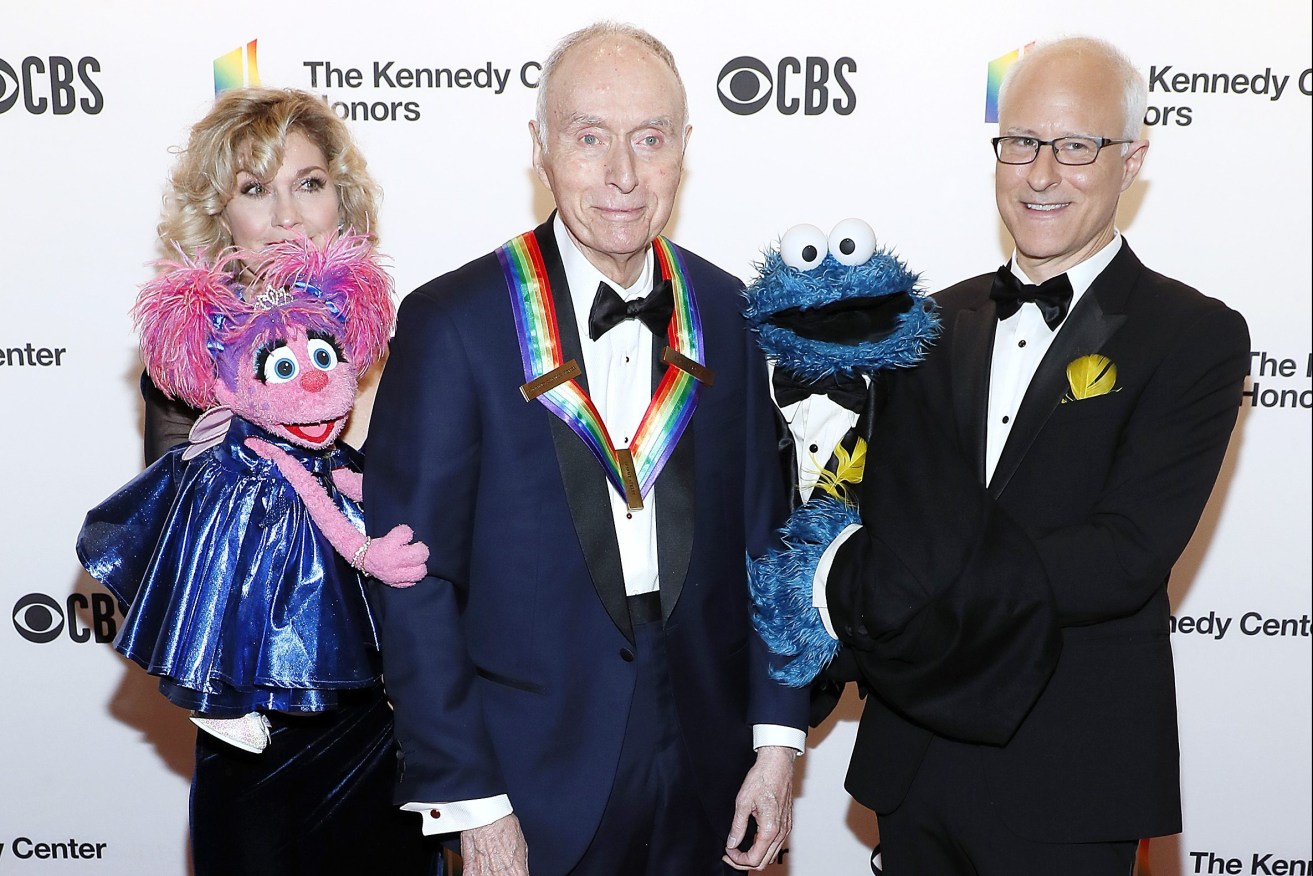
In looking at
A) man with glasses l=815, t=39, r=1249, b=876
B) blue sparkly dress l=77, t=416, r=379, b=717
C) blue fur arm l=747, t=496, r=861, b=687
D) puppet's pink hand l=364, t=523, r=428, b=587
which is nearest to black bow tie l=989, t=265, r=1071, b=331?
man with glasses l=815, t=39, r=1249, b=876

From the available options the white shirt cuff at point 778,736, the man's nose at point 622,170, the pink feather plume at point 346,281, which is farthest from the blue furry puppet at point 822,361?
the pink feather plume at point 346,281

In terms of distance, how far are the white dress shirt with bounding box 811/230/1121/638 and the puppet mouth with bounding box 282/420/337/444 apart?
0.88 metres

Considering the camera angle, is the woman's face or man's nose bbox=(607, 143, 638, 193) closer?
man's nose bbox=(607, 143, 638, 193)

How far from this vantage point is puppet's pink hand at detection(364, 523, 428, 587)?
179 centimetres

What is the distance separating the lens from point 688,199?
3.14 m

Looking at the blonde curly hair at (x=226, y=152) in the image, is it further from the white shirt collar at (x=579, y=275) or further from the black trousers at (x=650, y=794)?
the black trousers at (x=650, y=794)

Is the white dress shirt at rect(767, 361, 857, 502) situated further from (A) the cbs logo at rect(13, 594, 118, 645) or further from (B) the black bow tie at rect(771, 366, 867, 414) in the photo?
(A) the cbs logo at rect(13, 594, 118, 645)

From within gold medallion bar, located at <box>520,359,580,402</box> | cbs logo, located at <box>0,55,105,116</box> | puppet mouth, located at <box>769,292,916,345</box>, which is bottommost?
gold medallion bar, located at <box>520,359,580,402</box>

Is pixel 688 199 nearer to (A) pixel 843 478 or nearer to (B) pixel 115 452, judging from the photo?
(A) pixel 843 478

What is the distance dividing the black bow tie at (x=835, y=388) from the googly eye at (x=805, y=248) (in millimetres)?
189

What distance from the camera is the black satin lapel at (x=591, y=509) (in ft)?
6.14

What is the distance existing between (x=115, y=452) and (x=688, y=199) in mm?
1740

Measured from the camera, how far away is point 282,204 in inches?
88.0

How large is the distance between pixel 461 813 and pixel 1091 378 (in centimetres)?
126
